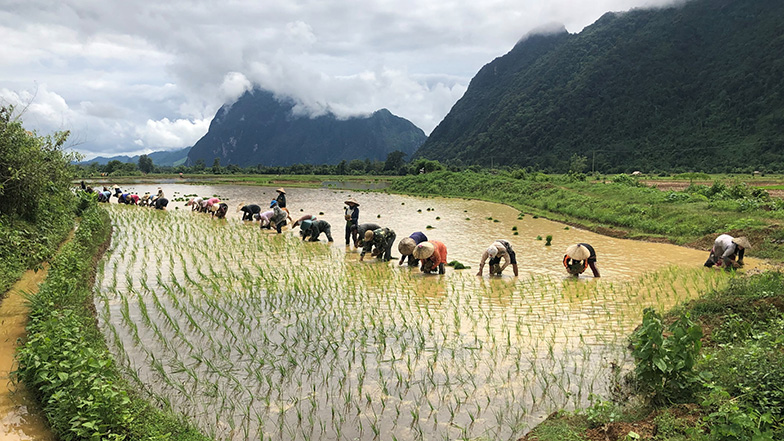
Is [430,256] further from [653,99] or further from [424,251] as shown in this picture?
[653,99]

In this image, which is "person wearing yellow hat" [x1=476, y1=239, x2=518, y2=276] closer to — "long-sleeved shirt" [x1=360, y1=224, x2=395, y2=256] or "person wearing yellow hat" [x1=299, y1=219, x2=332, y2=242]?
"long-sleeved shirt" [x1=360, y1=224, x2=395, y2=256]

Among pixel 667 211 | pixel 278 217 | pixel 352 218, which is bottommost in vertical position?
pixel 278 217

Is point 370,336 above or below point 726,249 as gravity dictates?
below

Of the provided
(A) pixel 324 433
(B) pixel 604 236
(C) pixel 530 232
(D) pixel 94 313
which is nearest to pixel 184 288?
(D) pixel 94 313

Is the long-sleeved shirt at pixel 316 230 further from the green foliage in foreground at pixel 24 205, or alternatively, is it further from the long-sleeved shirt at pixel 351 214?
the green foliage in foreground at pixel 24 205

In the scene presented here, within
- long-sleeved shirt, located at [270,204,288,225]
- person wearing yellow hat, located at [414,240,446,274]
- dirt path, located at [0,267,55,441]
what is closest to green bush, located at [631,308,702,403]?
dirt path, located at [0,267,55,441]

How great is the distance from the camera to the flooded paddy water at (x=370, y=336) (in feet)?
16.6

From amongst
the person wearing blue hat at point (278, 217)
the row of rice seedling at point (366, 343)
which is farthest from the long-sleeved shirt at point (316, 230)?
the row of rice seedling at point (366, 343)

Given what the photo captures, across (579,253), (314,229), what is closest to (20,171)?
(314,229)

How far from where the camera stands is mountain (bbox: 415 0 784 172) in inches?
2391

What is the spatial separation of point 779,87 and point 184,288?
82195mm

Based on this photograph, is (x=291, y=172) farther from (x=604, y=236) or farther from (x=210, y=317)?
(x=210, y=317)

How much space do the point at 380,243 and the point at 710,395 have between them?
9167 mm

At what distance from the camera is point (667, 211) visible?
17.7m
